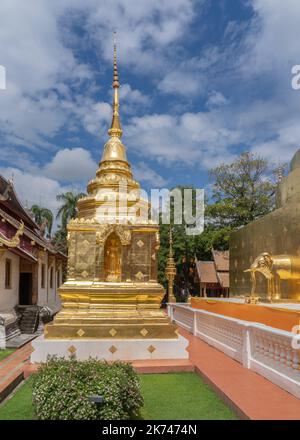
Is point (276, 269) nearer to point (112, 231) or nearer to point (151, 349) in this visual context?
point (151, 349)

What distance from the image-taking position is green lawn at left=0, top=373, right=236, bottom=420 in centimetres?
496

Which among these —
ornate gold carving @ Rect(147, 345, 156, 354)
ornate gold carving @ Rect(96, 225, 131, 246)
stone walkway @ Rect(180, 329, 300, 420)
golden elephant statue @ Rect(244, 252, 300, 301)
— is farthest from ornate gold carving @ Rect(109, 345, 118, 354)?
golden elephant statue @ Rect(244, 252, 300, 301)

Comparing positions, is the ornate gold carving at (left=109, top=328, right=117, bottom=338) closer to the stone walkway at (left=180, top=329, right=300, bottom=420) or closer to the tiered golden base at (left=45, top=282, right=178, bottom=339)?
the tiered golden base at (left=45, top=282, right=178, bottom=339)

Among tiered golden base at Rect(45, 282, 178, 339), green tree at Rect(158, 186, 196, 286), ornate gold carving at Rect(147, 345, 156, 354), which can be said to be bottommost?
ornate gold carving at Rect(147, 345, 156, 354)

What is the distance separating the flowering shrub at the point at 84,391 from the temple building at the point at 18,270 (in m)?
7.21

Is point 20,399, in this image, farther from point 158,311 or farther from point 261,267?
point 261,267

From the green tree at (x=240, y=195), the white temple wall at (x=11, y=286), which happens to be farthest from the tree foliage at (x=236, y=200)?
the white temple wall at (x=11, y=286)

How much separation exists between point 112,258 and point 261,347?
141 inches

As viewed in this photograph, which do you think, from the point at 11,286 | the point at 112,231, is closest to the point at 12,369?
the point at 112,231

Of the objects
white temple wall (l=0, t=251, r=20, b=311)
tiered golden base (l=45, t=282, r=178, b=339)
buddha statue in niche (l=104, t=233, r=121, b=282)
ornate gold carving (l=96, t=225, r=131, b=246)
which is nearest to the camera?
tiered golden base (l=45, t=282, r=178, b=339)

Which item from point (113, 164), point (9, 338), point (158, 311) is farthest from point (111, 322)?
point (9, 338)

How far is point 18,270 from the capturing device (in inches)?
674

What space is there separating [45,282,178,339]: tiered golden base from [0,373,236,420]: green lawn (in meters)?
1.21

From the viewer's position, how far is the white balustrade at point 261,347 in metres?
5.60
